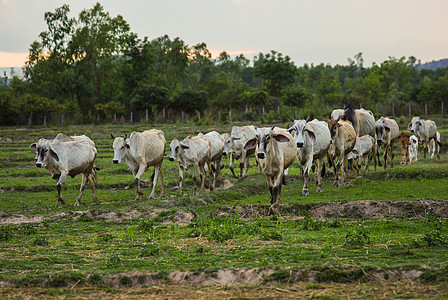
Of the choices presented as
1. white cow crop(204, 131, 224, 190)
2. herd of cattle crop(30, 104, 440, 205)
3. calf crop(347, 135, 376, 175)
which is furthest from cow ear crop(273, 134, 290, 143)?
calf crop(347, 135, 376, 175)

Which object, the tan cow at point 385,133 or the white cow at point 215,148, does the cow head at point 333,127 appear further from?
the tan cow at point 385,133

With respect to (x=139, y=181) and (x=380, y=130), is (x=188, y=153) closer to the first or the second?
(x=139, y=181)

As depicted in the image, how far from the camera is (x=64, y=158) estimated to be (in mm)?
15992

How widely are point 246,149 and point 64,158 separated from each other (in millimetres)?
5804

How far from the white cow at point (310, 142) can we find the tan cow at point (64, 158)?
6.74 meters

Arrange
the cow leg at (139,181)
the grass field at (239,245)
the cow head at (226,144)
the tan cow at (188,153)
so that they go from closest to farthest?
the grass field at (239,245) → the cow leg at (139,181) → the tan cow at (188,153) → the cow head at (226,144)

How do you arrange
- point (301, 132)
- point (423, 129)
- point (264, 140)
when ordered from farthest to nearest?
point (423, 129) → point (301, 132) → point (264, 140)

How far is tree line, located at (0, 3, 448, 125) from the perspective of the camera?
49625mm

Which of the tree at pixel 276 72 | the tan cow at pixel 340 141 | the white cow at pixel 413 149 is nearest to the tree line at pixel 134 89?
the tree at pixel 276 72

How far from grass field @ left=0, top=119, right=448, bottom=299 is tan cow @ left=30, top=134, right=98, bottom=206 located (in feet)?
3.38

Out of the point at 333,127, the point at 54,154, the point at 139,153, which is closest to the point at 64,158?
the point at 54,154

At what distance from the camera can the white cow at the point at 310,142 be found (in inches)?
583

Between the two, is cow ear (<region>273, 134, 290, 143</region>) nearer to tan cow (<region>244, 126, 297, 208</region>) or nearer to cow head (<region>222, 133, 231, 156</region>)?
tan cow (<region>244, 126, 297, 208</region>)

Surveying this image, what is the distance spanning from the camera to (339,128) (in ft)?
57.6
